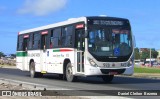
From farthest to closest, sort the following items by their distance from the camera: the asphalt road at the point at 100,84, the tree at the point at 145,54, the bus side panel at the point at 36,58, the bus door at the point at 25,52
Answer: the tree at the point at 145,54 < the bus door at the point at 25,52 < the bus side panel at the point at 36,58 < the asphalt road at the point at 100,84

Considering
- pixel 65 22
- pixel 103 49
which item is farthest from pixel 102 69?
pixel 65 22

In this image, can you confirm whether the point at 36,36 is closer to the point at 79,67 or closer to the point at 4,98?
the point at 79,67

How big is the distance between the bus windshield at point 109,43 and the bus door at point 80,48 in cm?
57

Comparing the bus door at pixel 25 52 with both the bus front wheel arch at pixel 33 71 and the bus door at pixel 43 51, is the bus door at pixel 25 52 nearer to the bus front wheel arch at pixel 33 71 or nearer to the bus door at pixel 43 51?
the bus front wheel arch at pixel 33 71

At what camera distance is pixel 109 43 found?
70.9ft

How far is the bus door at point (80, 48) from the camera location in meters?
22.0

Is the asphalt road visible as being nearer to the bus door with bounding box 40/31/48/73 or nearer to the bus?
the bus

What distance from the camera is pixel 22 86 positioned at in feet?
60.5

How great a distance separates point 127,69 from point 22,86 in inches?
244

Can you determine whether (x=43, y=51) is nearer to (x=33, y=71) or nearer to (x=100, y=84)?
(x=33, y=71)

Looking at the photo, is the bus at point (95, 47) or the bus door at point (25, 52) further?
the bus door at point (25, 52)

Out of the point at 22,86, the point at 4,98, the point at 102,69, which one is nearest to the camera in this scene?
the point at 4,98

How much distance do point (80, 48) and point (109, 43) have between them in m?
Result: 1.62

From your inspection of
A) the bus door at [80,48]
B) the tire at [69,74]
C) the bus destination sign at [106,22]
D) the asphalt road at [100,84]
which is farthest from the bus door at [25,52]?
the bus destination sign at [106,22]
